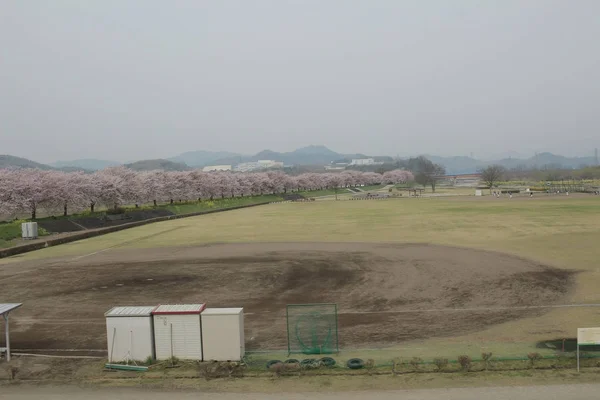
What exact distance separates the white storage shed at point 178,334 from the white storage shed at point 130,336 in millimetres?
192

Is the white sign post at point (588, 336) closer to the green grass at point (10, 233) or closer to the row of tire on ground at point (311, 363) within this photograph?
the row of tire on ground at point (311, 363)

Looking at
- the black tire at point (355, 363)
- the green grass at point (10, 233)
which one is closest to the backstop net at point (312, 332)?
the black tire at point (355, 363)

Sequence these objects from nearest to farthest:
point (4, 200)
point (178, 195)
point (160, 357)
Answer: point (160, 357) → point (4, 200) → point (178, 195)

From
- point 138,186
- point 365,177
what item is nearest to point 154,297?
point 138,186

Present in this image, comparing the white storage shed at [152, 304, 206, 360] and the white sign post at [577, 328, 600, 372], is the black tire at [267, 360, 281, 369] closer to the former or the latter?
the white storage shed at [152, 304, 206, 360]

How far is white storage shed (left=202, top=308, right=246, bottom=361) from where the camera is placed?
10906 mm

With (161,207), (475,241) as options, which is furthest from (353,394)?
(161,207)

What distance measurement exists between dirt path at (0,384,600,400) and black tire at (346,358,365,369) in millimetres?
1021

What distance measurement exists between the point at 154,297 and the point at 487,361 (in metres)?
12.5

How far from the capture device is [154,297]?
57.3ft

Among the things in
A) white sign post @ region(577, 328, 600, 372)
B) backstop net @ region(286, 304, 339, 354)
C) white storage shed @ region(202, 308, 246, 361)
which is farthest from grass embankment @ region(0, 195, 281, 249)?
white sign post @ region(577, 328, 600, 372)

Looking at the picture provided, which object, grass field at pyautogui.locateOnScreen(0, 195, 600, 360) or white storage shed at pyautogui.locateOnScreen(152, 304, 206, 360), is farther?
grass field at pyautogui.locateOnScreen(0, 195, 600, 360)

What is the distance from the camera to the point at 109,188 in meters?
53.8

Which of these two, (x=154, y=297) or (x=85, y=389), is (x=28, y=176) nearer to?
(x=154, y=297)
